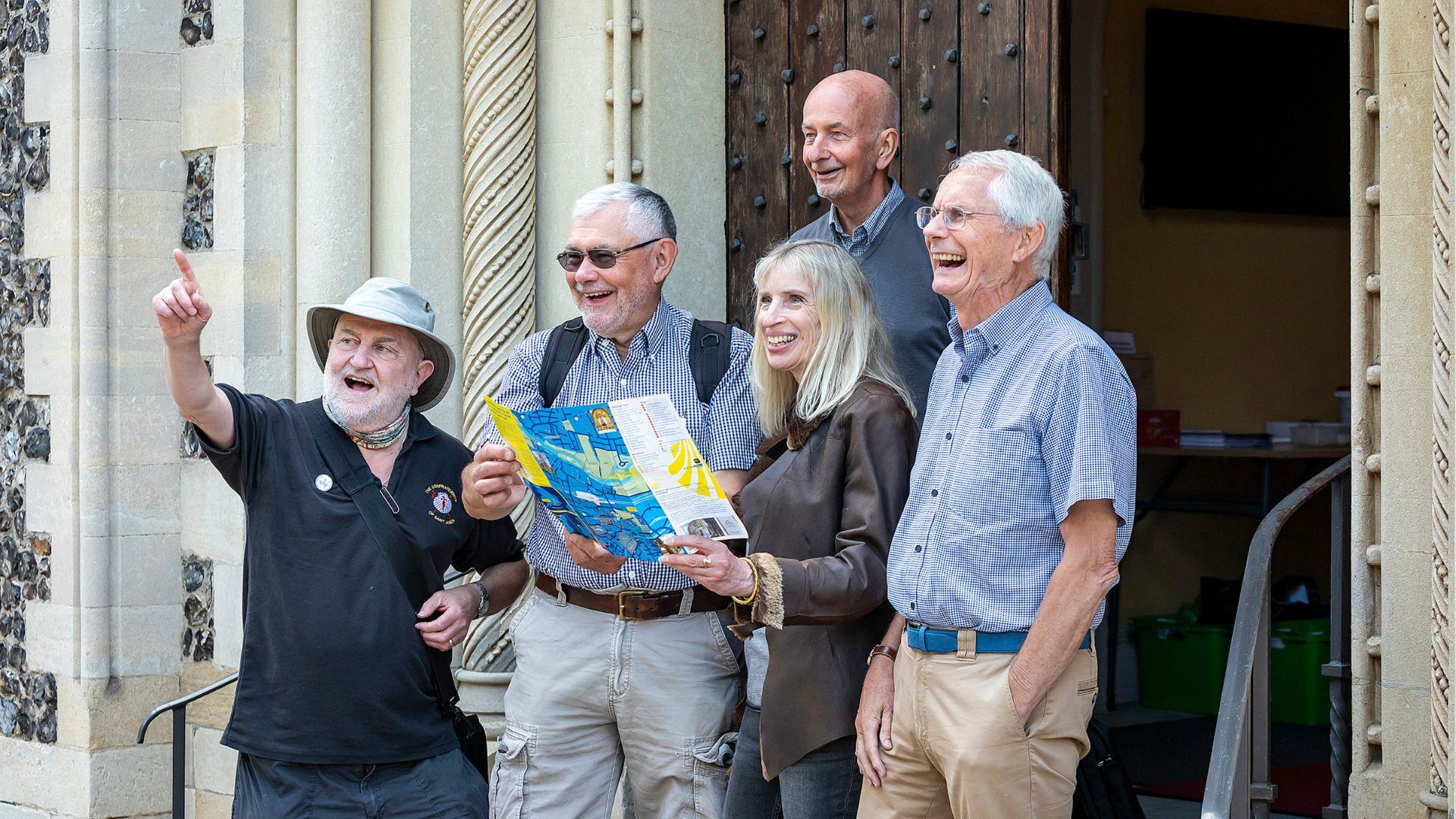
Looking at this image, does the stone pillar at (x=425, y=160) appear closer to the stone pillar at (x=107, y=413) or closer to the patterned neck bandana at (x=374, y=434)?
the stone pillar at (x=107, y=413)

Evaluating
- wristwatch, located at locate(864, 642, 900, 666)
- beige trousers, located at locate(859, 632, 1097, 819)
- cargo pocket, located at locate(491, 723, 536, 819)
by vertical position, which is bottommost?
cargo pocket, located at locate(491, 723, 536, 819)

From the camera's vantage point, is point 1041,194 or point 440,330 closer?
point 1041,194

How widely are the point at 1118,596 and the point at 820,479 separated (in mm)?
4457

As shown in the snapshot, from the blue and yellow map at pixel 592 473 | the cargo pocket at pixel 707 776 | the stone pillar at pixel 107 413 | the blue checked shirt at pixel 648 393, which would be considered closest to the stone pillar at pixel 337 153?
the stone pillar at pixel 107 413

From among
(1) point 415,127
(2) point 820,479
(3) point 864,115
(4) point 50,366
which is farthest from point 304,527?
(4) point 50,366

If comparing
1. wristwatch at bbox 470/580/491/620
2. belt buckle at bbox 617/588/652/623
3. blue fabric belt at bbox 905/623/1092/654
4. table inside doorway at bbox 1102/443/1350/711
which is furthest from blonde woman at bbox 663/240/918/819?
table inside doorway at bbox 1102/443/1350/711

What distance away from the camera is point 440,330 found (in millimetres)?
4348

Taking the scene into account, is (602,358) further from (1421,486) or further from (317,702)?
(1421,486)

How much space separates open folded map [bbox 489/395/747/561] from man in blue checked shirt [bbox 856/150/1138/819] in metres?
0.35

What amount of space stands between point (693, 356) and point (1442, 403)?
1.38 m

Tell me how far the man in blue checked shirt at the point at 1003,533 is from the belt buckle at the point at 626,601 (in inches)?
24.4

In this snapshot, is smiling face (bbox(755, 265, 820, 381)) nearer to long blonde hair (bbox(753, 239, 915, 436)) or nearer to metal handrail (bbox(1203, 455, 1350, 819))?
long blonde hair (bbox(753, 239, 915, 436))

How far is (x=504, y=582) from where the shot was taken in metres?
3.21

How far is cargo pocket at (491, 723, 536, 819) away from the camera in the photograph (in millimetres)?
3129
